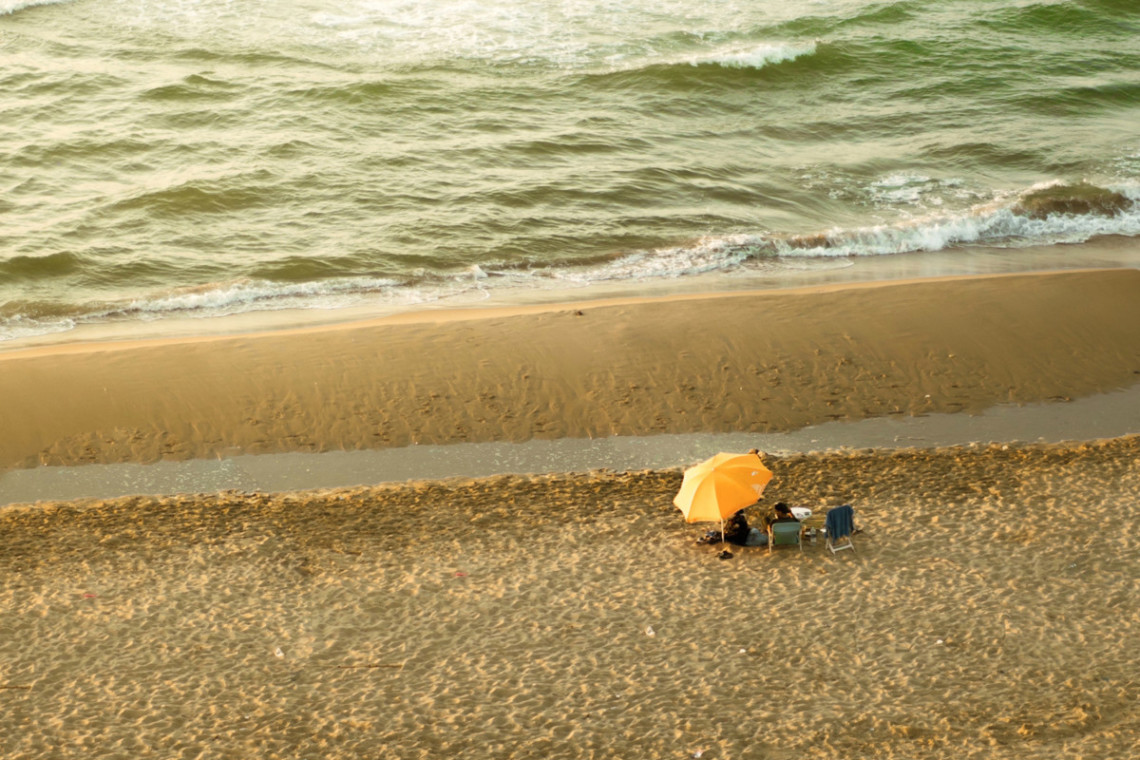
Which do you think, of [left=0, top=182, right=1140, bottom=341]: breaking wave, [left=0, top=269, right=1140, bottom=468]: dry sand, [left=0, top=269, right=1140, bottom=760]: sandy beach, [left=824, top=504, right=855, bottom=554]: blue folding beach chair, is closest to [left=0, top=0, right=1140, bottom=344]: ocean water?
→ [left=0, top=182, right=1140, bottom=341]: breaking wave

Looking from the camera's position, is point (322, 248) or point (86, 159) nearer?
point (322, 248)

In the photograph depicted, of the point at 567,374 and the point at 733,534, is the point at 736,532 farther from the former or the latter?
the point at 567,374

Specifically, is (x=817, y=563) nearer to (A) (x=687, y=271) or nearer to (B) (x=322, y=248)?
(A) (x=687, y=271)

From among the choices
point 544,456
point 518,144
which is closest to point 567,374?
point 544,456

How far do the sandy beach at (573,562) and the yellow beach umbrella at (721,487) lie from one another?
384 mm

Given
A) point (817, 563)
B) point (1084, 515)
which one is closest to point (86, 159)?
point (817, 563)

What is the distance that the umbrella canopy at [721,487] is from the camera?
9.88 meters

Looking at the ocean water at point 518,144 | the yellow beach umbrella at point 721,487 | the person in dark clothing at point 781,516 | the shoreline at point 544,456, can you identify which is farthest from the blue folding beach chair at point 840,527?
the ocean water at point 518,144

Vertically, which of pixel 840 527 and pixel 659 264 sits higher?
pixel 659 264

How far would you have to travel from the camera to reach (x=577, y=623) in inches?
352

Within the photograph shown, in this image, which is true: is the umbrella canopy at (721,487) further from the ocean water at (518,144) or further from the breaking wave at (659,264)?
the ocean water at (518,144)

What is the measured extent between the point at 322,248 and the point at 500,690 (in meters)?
10.1

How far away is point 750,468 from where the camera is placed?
1015cm

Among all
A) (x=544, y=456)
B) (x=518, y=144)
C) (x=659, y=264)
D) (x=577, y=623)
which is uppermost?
(x=518, y=144)
